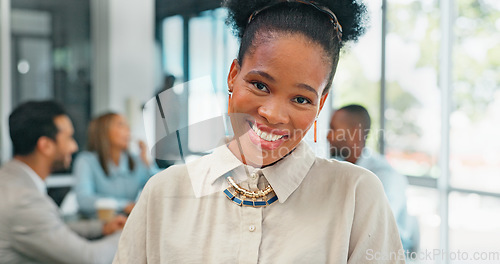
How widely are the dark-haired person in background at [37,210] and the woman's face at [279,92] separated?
563 mm

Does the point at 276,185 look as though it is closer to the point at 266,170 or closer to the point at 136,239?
the point at 266,170

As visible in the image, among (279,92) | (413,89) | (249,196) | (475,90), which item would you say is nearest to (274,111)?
(279,92)

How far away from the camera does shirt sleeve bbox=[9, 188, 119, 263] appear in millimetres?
1236

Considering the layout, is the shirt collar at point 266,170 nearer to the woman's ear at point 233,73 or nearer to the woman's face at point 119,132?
the woman's ear at point 233,73

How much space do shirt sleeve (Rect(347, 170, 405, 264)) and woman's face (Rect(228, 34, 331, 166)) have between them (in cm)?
14

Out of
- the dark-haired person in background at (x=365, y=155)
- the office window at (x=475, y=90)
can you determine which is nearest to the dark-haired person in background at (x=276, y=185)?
the dark-haired person in background at (x=365, y=155)

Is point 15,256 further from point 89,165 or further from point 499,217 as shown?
point 499,217

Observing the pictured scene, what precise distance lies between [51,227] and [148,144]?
0.44 m

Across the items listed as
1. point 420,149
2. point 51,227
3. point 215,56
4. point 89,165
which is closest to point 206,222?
point 215,56

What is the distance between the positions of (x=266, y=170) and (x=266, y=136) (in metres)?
0.06

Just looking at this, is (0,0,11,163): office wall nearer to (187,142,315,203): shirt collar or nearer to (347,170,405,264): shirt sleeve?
(187,142,315,203): shirt collar

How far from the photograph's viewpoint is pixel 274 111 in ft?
2.34

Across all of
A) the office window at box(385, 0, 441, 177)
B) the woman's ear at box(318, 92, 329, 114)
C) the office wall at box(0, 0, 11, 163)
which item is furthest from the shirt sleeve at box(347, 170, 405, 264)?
the office wall at box(0, 0, 11, 163)

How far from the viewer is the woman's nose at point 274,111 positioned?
713 mm
